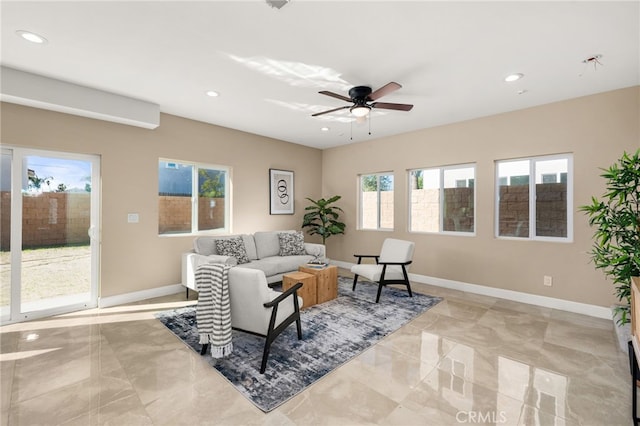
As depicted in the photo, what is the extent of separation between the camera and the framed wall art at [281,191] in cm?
587

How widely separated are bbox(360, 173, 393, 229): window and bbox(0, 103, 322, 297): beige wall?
256 centimetres

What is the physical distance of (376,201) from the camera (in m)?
6.05

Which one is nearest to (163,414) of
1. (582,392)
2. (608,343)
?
(582,392)

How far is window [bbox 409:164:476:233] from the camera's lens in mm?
4805

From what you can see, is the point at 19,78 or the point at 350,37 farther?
the point at 19,78

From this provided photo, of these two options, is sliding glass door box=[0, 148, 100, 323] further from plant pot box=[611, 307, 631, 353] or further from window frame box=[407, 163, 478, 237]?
plant pot box=[611, 307, 631, 353]

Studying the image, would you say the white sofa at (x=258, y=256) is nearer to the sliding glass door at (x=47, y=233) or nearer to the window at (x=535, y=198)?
the sliding glass door at (x=47, y=233)

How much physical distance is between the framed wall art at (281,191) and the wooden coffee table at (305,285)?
232 cm

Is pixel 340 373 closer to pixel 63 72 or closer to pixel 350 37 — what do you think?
pixel 350 37

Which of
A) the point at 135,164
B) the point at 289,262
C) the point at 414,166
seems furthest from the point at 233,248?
the point at 414,166

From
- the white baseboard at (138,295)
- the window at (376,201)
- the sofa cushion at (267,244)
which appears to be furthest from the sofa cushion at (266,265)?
the window at (376,201)

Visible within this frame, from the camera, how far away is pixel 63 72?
3094 mm

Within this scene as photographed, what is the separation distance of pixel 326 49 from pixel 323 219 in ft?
13.0

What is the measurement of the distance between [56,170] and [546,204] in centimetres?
682
